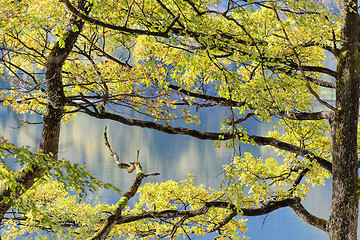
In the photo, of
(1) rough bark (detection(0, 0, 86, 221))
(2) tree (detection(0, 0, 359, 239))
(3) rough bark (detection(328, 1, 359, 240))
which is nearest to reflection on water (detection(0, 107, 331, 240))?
(2) tree (detection(0, 0, 359, 239))

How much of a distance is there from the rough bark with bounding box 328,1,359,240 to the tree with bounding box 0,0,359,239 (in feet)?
0.07

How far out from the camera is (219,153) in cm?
4588

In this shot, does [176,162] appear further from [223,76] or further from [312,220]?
[223,76]

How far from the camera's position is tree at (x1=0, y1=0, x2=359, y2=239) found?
19.0 feet

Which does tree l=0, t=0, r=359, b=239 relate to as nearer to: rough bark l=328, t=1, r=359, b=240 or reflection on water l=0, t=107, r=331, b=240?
rough bark l=328, t=1, r=359, b=240

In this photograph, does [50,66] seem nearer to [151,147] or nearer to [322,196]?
[322,196]

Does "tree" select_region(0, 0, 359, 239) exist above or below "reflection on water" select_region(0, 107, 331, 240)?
above

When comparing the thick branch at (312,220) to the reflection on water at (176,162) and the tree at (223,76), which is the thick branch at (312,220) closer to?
the tree at (223,76)

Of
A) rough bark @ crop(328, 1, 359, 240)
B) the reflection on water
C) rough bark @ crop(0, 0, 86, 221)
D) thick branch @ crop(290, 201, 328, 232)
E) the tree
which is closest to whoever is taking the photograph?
rough bark @ crop(0, 0, 86, 221)

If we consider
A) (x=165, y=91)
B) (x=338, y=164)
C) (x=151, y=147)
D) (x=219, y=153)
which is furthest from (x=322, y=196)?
(x=165, y=91)

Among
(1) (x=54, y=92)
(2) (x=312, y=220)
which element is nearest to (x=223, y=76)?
(1) (x=54, y=92)

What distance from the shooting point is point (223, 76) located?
249 inches

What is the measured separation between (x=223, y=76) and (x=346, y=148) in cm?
328

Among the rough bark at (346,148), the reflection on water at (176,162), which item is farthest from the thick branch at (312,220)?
the reflection on water at (176,162)
